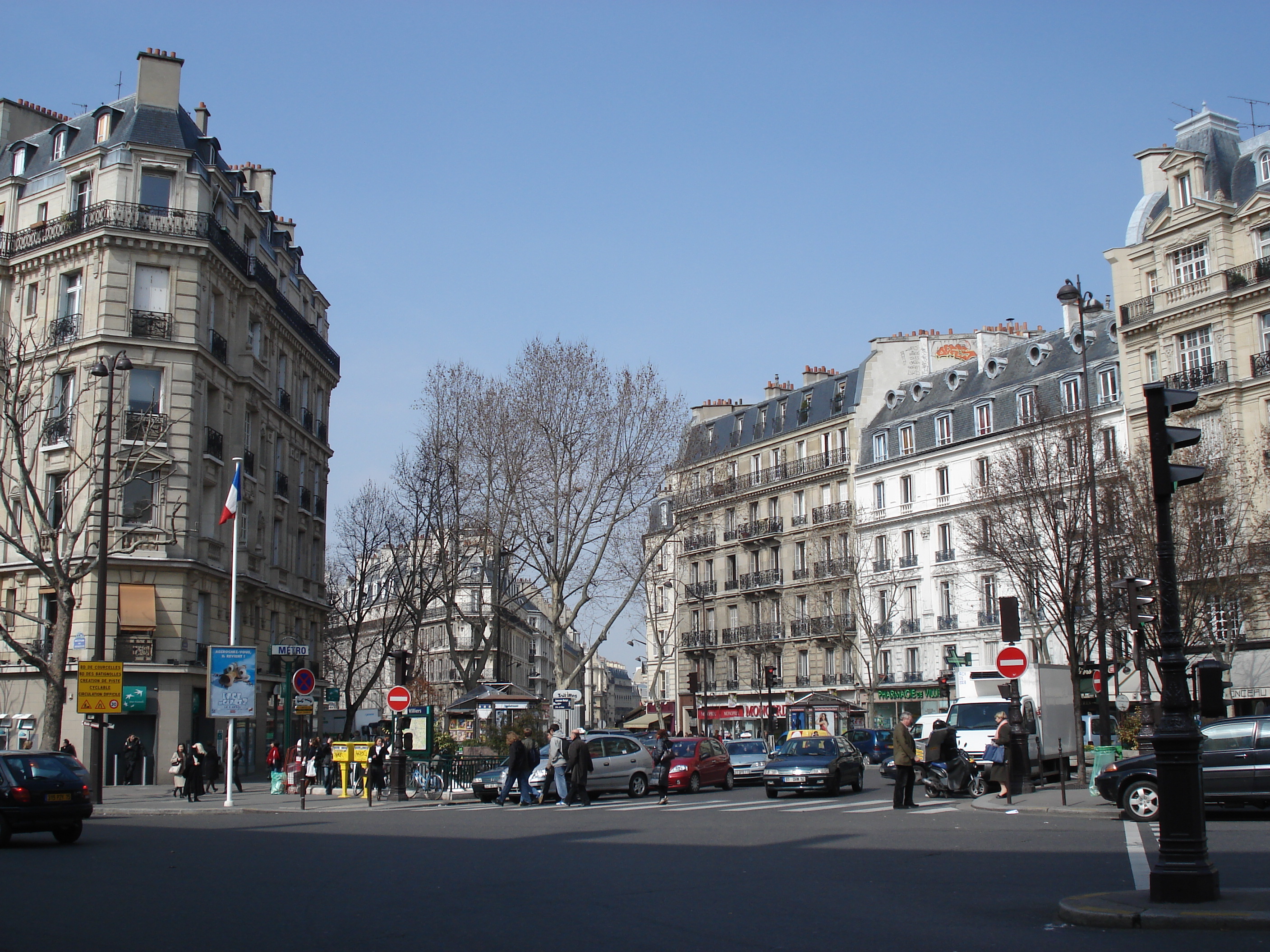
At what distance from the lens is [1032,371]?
51.2 m

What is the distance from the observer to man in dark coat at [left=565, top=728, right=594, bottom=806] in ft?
80.9

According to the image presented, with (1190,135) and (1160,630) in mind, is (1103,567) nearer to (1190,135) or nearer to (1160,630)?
(1190,135)

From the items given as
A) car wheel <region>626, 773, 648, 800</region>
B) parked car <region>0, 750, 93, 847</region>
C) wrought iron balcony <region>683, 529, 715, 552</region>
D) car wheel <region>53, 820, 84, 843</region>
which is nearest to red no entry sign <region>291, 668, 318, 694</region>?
car wheel <region>626, 773, 648, 800</region>

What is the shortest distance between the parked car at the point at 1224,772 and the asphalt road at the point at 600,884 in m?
0.45

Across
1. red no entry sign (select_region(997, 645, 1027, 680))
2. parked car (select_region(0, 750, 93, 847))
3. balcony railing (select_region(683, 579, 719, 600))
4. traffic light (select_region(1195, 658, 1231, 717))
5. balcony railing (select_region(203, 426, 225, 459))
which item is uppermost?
balcony railing (select_region(203, 426, 225, 459))

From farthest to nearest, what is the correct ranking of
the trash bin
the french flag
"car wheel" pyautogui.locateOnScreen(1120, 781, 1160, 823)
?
the french flag
the trash bin
"car wheel" pyautogui.locateOnScreen(1120, 781, 1160, 823)

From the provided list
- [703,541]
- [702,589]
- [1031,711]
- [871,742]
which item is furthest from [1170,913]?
[702,589]

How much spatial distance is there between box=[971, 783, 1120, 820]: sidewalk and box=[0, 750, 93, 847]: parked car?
14321 millimetres

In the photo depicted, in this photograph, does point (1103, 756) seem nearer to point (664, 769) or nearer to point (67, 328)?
point (664, 769)

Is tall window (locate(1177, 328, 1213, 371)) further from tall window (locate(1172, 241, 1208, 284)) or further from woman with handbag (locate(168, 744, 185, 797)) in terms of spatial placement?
woman with handbag (locate(168, 744, 185, 797))

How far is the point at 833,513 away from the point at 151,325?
1403 inches

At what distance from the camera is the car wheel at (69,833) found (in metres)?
16.8

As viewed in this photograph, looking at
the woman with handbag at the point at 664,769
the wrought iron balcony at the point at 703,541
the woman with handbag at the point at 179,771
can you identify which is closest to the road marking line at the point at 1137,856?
the woman with handbag at the point at 664,769

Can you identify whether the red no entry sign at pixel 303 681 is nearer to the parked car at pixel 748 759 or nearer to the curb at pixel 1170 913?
the parked car at pixel 748 759
